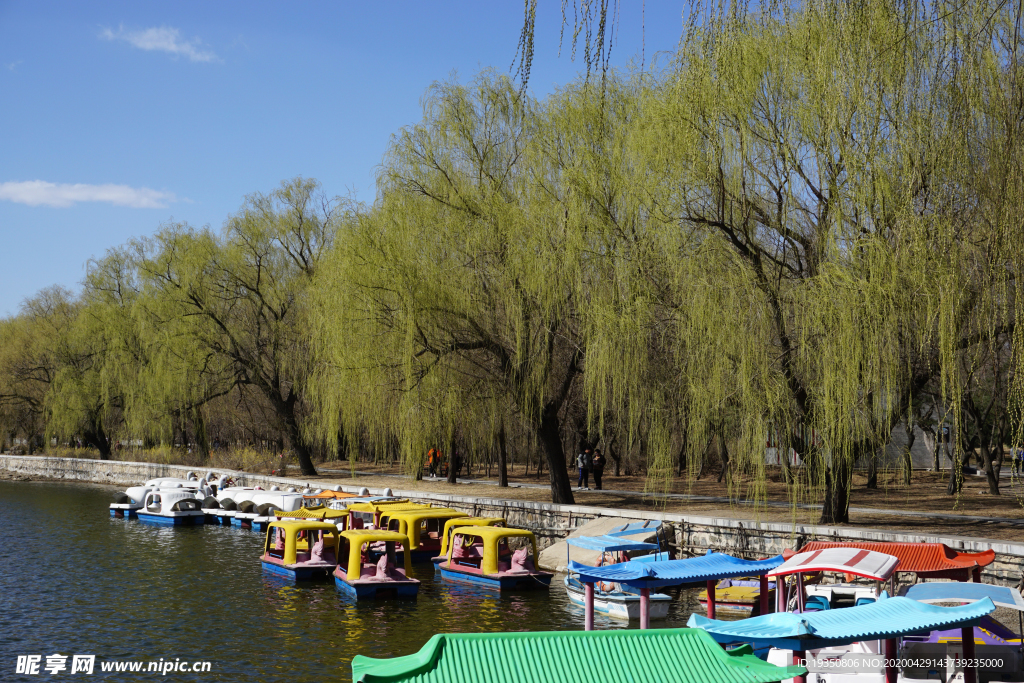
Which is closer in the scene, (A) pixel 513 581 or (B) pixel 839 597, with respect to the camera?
(B) pixel 839 597

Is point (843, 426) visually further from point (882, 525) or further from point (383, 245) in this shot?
point (383, 245)

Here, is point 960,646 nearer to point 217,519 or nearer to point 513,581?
point 513,581

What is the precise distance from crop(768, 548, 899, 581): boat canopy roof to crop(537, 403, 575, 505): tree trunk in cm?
1202

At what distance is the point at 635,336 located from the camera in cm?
1769

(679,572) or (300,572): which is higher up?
(679,572)

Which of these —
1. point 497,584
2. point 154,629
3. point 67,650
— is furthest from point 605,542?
point 67,650

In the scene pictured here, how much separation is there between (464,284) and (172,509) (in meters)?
15.0

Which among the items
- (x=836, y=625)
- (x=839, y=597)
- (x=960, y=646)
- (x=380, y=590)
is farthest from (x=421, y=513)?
(x=836, y=625)

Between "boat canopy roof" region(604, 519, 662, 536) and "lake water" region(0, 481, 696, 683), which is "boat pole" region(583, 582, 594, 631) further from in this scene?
"boat canopy roof" region(604, 519, 662, 536)

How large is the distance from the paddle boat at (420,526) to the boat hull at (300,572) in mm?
2513

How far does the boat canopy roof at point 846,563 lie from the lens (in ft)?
34.0

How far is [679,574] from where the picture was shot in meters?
11.5

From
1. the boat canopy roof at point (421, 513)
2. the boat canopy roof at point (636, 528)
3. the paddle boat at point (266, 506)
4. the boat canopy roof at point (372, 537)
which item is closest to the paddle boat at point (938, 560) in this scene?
the boat canopy roof at point (636, 528)

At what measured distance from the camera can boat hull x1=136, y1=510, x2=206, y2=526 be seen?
28.8 meters
